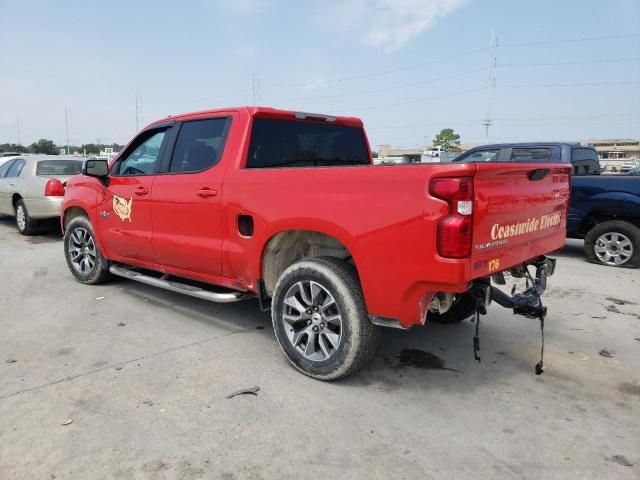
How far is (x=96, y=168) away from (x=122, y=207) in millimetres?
491

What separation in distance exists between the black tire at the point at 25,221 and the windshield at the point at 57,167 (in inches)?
29.7

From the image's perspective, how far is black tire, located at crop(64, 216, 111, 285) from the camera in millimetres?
5723

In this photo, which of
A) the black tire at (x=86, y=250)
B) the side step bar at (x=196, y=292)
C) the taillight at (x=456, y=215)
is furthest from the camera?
the black tire at (x=86, y=250)

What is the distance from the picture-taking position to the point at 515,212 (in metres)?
3.11

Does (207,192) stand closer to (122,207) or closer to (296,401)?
(122,207)

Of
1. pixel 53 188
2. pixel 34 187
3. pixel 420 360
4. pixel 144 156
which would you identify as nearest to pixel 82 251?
pixel 144 156

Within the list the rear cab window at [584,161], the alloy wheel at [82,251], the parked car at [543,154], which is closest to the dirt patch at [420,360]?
the alloy wheel at [82,251]

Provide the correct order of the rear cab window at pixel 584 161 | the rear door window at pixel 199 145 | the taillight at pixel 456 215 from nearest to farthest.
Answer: the taillight at pixel 456 215
the rear door window at pixel 199 145
the rear cab window at pixel 584 161

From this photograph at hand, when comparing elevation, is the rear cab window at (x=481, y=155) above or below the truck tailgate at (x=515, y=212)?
above

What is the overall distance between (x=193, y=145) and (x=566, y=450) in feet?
11.8

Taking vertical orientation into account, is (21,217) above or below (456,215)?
below

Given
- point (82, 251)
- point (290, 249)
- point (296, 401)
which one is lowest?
point (296, 401)

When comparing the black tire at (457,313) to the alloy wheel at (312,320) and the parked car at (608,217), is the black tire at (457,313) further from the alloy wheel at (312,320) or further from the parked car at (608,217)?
the parked car at (608,217)

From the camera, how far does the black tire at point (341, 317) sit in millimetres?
3141
